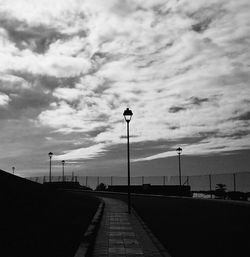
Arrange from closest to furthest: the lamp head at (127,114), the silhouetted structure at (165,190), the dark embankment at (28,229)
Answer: the dark embankment at (28,229) < the lamp head at (127,114) < the silhouetted structure at (165,190)

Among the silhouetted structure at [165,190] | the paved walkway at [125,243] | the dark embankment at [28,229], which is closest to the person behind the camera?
the dark embankment at [28,229]

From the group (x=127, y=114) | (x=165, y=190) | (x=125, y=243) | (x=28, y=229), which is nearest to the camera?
(x=125, y=243)

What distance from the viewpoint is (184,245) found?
424 inches

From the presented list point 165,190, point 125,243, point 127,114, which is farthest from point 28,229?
point 165,190

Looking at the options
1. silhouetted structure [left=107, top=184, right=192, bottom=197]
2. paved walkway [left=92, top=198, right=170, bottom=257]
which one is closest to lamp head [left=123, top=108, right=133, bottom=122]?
paved walkway [left=92, top=198, right=170, bottom=257]

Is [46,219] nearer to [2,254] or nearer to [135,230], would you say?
[135,230]

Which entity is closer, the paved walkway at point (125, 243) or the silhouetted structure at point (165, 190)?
the paved walkway at point (125, 243)

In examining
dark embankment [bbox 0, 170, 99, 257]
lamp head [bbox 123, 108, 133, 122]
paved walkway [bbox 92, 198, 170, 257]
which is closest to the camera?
dark embankment [bbox 0, 170, 99, 257]

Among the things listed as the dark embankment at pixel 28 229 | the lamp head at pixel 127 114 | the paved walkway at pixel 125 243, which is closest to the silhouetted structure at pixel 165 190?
the lamp head at pixel 127 114

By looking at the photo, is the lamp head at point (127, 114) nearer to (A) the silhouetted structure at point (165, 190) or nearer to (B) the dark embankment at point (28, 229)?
(B) the dark embankment at point (28, 229)

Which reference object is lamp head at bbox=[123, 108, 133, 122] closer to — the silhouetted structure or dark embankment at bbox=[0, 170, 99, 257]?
dark embankment at bbox=[0, 170, 99, 257]

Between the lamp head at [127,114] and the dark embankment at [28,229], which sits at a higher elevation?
the lamp head at [127,114]

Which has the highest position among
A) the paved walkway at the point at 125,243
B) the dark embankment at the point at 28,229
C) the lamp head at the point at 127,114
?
the lamp head at the point at 127,114

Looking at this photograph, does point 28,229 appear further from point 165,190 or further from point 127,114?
point 165,190
